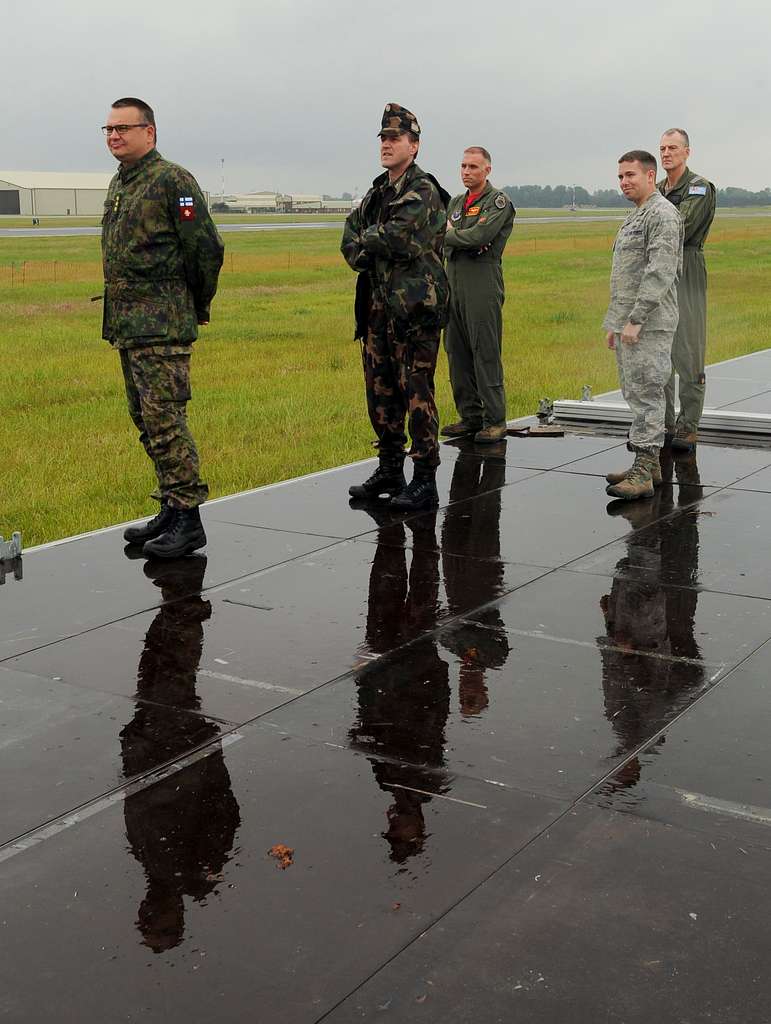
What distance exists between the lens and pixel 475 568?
5918mm

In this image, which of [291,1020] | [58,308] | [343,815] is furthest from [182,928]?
[58,308]

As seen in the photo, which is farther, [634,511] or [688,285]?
[688,285]

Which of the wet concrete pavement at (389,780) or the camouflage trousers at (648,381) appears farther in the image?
the camouflage trousers at (648,381)

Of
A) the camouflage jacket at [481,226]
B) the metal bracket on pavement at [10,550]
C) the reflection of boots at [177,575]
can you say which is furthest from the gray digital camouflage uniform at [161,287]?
the camouflage jacket at [481,226]

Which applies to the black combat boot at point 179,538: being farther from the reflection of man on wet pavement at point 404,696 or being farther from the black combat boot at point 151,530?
the reflection of man on wet pavement at point 404,696

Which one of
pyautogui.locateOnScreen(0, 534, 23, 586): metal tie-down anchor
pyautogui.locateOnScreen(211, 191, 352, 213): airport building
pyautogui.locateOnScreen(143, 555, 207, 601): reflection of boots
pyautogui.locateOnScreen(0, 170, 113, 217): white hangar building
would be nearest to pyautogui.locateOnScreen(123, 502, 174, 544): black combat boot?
pyautogui.locateOnScreen(143, 555, 207, 601): reflection of boots

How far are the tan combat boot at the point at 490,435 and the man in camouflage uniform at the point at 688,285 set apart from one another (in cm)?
118

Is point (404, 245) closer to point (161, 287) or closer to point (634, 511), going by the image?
→ point (161, 287)

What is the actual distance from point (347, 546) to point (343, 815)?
302 centimetres

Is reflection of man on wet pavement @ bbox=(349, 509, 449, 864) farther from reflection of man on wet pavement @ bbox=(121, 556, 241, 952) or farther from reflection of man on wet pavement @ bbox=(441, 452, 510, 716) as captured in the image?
reflection of man on wet pavement @ bbox=(121, 556, 241, 952)

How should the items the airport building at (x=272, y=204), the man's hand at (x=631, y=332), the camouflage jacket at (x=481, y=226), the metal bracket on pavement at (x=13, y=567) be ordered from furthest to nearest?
the airport building at (x=272, y=204), the camouflage jacket at (x=481, y=226), the man's hand at (x=631, y=332), the metal bracket on pavement at (x=13, y=567)

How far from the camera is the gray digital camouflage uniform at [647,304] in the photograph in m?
7.25

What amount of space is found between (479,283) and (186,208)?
3.55 meters

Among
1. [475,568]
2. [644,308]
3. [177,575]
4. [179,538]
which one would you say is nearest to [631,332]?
[644,308]
